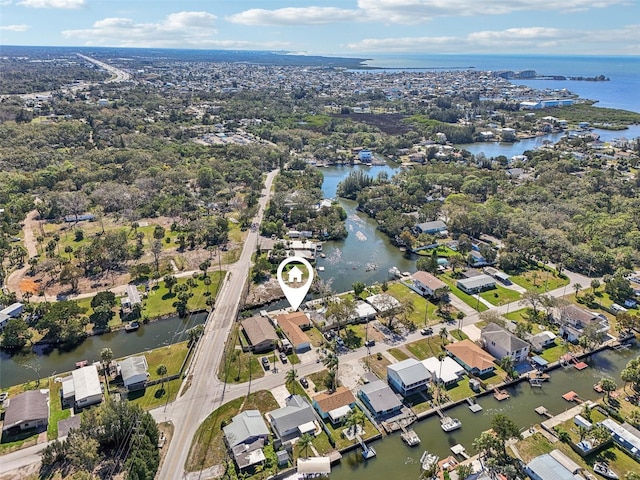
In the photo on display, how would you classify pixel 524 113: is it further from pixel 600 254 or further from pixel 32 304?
pixel 32 304

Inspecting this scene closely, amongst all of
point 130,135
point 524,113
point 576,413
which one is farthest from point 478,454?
point 524,113

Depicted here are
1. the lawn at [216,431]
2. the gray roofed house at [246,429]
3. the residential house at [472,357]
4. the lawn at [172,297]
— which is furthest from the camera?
the lawn at [172,297]

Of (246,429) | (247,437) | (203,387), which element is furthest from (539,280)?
(203,387)

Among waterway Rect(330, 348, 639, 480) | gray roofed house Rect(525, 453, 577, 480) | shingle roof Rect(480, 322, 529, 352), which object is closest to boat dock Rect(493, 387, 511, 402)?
waterway Rect(330, 348, 639, 480)

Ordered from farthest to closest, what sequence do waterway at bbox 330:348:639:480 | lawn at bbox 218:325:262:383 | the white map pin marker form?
the white map pin marker → lawn at bbox 218:325:262:383 → waterway at bbox 330:348:639:480

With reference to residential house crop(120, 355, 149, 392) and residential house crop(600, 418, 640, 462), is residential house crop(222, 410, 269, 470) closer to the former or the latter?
residential house crop(120, 355, 149, 392)

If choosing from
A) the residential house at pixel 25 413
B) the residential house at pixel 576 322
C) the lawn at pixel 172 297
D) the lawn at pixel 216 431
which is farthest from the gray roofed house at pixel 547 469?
the residential house at pixel 25 413

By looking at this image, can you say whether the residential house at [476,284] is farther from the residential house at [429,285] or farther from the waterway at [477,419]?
the waterway at [477,419]
